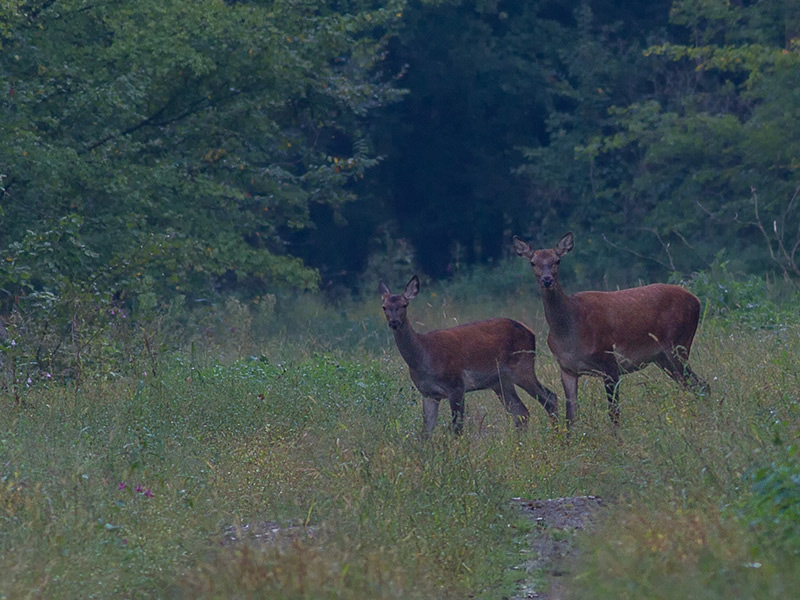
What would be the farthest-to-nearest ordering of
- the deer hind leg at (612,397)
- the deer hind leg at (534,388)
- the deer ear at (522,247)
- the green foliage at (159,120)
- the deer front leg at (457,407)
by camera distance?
the green foliage at (159,120), the deer hind leg at (534,388), the deer ear at (522,247), the deer front leg at (457,407), the deer hind leg at (612,397)

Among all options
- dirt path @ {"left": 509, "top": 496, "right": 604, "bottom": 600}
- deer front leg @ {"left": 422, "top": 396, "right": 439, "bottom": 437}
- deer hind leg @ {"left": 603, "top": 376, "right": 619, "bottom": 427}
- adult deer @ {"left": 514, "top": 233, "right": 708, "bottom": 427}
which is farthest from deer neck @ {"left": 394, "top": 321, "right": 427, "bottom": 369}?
dirt path @ {"left": 509, "top": 496, "right": 604, "bottom": 600}

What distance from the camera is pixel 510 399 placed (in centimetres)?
1100

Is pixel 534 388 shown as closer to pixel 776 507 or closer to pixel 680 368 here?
pixel 680 368

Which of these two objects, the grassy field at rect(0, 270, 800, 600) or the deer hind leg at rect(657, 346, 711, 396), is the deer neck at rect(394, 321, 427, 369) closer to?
the grassy field at rect(0, 270, 800, 600)

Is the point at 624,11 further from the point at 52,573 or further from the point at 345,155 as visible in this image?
the point at 52,573

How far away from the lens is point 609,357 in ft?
33.6

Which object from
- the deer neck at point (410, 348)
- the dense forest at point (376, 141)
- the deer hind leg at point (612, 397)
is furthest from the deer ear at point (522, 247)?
the dense forest at point (376, 141)

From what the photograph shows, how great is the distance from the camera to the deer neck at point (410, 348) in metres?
10.5

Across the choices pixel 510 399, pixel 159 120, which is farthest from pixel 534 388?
pixel 159 120

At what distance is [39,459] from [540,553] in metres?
3.23

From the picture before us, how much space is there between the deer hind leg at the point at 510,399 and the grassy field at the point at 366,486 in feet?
0.51

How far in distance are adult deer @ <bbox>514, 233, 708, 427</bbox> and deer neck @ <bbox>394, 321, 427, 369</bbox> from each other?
3.75 feet

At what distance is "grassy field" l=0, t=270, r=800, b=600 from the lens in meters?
5.29

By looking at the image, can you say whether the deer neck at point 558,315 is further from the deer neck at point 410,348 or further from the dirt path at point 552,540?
the dirt path at point 552,540
